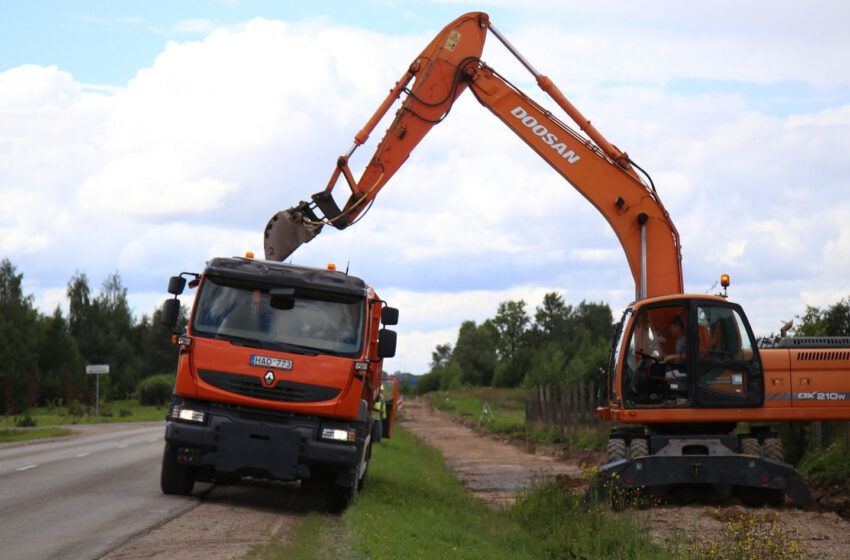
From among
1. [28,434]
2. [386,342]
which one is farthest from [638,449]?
[28,434]

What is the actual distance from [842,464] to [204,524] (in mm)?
11290

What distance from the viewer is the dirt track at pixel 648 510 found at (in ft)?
41.4

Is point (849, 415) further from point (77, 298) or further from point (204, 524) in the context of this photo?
point (77, 298)

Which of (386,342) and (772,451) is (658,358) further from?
(386,342)

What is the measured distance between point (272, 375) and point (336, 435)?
112cm

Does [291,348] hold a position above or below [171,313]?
below

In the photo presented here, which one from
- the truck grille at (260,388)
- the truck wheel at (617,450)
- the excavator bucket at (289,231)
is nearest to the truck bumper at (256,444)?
the truck grille at (260,388)

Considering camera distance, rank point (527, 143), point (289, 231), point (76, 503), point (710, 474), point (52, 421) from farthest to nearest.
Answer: point (52, 421) → point (527, 143) → point (289, 231) → point (710, 474) → point (76, 503)

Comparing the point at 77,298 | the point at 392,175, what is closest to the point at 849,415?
the point at 392,175

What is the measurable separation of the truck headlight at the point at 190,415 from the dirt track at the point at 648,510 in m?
5.43

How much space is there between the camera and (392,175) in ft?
56.5

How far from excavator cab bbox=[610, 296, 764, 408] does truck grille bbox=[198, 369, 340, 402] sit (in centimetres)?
487

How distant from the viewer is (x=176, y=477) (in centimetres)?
1521

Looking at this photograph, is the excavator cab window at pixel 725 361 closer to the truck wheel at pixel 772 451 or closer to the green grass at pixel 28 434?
the truck wheel at pixel 772 451
